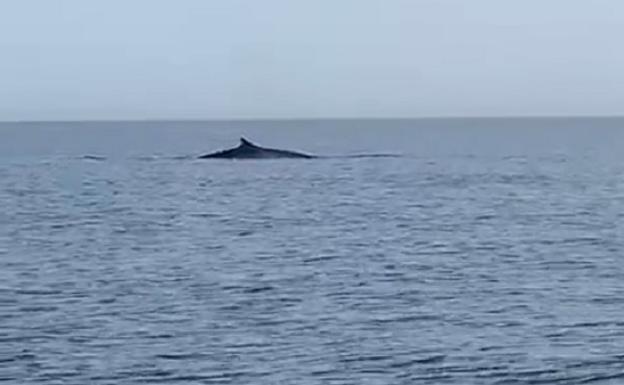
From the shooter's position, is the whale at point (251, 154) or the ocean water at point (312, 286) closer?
the ocean water at point (312, 286)

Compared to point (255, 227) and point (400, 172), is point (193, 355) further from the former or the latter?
point (400, 172)

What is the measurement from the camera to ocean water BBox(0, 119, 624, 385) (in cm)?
2977

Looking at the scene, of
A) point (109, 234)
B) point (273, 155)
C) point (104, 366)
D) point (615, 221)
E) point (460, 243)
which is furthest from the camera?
point (273, 155)

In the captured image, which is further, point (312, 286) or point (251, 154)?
point (251, 154)

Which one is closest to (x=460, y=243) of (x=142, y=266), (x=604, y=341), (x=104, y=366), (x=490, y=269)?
(x=490, y=269)

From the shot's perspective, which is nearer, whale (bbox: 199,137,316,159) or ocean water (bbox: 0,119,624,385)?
ocean water (bbox: 0,119,624,385)

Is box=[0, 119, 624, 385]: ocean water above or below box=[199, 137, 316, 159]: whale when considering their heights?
above

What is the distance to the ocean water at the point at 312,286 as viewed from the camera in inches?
1172

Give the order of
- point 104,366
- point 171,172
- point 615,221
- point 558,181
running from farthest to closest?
point 171,172
point 558,181
point 615,221
point 104,366

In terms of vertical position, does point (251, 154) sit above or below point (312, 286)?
below

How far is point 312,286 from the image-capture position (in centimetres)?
4050

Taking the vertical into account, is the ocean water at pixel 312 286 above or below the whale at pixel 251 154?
above

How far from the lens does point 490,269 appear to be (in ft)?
148

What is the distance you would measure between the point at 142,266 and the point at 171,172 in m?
60.2
